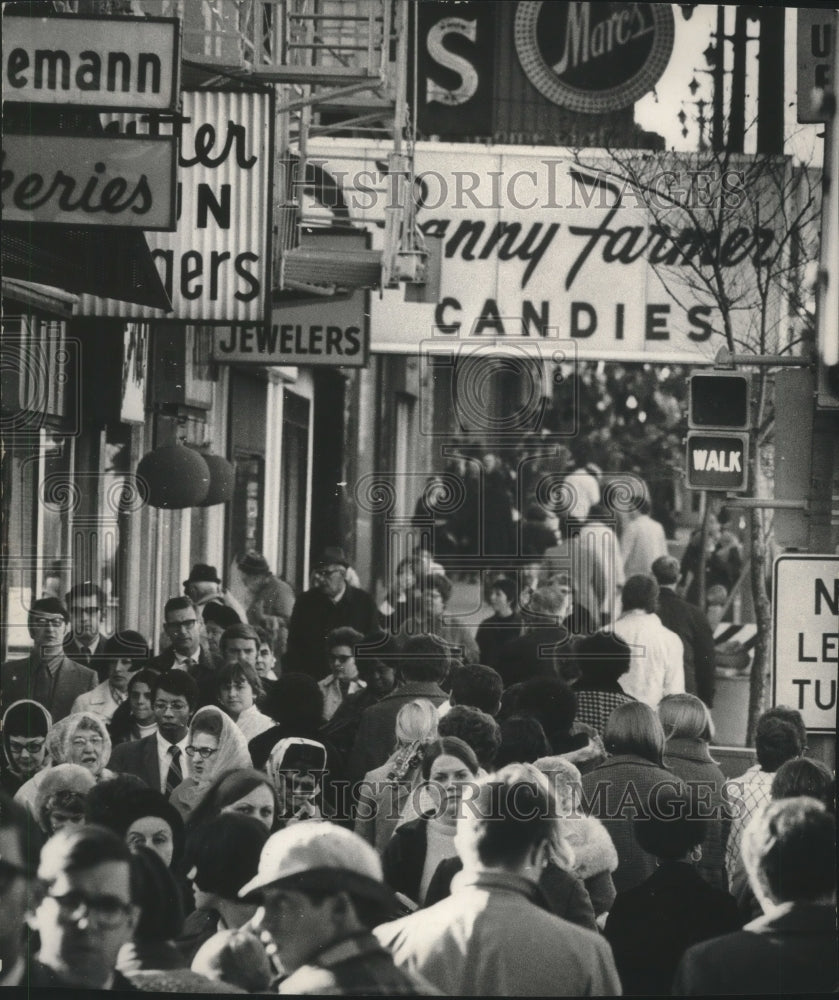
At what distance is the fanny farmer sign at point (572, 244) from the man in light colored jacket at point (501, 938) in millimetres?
2744

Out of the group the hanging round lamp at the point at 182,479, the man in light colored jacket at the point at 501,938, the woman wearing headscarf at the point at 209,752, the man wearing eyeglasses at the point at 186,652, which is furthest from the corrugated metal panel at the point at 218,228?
the man in light colored jacket at the point at 501,938

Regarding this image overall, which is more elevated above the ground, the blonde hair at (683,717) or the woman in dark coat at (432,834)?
the blonde hair at (683,717)

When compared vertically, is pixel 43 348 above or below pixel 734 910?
above

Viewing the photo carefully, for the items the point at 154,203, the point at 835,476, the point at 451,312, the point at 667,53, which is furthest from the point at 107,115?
the point at 835,476

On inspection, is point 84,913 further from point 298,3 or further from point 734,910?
point 298,3

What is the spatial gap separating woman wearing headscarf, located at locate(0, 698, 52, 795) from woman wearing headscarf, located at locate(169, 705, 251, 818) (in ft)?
1.57

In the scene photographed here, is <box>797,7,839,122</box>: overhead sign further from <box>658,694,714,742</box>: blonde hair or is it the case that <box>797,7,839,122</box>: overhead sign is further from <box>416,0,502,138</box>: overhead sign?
<box>658,694,714,742</box>: blonde hair

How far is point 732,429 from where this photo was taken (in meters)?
6.76

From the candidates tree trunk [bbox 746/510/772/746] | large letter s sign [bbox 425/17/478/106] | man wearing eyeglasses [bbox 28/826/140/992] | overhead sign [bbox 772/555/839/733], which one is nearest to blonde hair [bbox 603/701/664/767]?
overhead sign [bbox 772/555/839/733]

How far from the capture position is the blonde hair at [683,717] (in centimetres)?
602

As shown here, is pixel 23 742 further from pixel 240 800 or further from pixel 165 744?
pixel 240 800

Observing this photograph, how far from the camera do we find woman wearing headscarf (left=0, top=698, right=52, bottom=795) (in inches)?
224

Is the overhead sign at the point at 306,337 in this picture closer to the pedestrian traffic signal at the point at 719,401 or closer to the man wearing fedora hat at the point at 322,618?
the man wearing fedora hat at the point at 322,618

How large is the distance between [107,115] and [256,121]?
0.58 m
